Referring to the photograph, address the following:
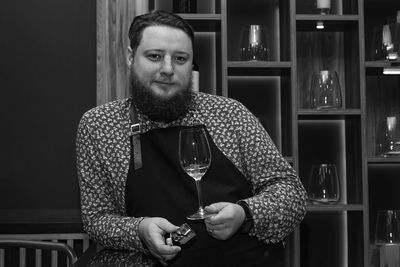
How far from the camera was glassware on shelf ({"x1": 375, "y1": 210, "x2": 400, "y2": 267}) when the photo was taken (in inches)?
98.3

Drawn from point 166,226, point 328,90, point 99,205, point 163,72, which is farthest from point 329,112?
point 166,226

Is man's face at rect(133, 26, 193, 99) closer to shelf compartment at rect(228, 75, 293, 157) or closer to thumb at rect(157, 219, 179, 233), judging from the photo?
thumb at rect(157, 219, 179, 233)

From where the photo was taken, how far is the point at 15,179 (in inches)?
106

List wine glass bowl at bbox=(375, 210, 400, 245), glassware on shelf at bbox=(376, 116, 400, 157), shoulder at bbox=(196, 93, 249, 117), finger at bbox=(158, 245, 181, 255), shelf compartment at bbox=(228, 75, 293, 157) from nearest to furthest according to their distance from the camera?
finger at bbox=(158, 245, 181, 255) → shoulder at bbox=(196, 93, 249, 117) → wine glass bowl at bbox=(375, 210, 400, 245) → glassware on shelf at bbox=(376, 116, 400, 157) → shelf compartment at bbox=(228, 75, 293, 157)

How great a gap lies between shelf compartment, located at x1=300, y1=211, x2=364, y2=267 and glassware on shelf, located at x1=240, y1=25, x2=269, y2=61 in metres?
0.83

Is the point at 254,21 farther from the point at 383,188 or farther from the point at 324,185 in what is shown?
the point at 383,188

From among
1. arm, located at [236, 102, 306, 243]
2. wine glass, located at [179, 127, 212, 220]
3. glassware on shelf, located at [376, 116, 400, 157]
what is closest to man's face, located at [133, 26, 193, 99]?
arm, located at [236, 102, 306, 243]

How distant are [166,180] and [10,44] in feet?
4.47

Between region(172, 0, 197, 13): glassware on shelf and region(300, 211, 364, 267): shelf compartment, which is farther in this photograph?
region(300, 211, 364, 267): shelf compartment

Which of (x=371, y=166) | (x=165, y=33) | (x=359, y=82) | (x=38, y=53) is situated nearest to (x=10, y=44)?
(x=38, y=53)

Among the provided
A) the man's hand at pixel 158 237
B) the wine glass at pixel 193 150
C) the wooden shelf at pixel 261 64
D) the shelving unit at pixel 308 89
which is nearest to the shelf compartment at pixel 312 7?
the shelving unit at pixel 308 89

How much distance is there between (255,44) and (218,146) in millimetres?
884

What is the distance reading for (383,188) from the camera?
2.89 m

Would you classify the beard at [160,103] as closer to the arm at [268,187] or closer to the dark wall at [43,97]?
the arm at [268,187]
